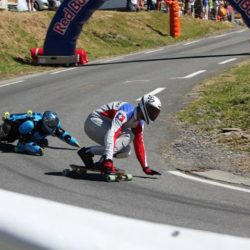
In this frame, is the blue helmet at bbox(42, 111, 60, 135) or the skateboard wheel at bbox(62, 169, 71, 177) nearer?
the skateboard wheel at bbox(62, 169, 71, 177)

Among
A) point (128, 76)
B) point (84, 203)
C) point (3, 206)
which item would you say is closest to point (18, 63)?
point (128, 76)

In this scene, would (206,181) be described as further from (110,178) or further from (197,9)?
(197,9)

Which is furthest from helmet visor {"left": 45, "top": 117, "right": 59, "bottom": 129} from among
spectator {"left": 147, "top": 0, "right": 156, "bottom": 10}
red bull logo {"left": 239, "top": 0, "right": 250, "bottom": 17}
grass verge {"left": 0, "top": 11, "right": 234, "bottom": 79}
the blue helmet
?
spectator {"left": 147, "top": 0, "right": 156, "bottom": 10}

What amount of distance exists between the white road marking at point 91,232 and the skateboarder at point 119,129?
639 cm

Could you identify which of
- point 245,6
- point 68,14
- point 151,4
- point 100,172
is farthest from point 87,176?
point 151,4

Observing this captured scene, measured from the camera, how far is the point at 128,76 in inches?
889

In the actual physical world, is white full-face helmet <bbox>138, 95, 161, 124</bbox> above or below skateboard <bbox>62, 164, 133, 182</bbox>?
above

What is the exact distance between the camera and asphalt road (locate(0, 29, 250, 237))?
25.6 ft

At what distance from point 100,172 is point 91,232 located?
6.96 m

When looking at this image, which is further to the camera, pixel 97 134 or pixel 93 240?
pixel 97 134

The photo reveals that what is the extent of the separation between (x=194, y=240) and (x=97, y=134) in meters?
7.44

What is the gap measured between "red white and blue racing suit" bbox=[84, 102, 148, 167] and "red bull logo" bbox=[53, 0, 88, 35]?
602 inches

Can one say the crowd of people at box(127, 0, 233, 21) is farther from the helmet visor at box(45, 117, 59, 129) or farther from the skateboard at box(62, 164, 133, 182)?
the skateboard at box(62, 164, 133, 182)

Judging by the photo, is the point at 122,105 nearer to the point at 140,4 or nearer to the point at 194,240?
the point at 194,240
